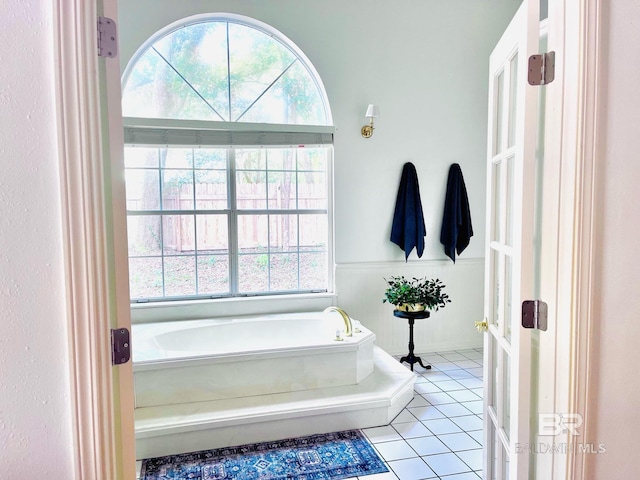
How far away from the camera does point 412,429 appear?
284cm

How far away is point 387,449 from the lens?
260 centimetres

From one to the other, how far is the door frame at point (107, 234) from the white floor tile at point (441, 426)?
158cm

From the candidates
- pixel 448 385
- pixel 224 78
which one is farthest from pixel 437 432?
pixel 224 78

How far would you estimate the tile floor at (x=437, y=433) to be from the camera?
2.40m

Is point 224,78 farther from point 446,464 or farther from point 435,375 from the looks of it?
point 446,464

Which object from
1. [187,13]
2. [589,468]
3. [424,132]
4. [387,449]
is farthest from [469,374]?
[187,13]

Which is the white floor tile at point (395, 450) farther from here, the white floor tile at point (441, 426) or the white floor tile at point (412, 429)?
the white floor tile at point (441, 426)

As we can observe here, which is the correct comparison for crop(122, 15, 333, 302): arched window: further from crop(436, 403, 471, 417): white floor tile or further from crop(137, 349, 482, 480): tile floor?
crop(436, 403, 471, 417): white floor tile

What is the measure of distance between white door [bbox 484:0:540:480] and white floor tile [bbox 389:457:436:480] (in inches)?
20.0

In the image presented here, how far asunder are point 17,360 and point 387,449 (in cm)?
212

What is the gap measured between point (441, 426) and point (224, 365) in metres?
1.44

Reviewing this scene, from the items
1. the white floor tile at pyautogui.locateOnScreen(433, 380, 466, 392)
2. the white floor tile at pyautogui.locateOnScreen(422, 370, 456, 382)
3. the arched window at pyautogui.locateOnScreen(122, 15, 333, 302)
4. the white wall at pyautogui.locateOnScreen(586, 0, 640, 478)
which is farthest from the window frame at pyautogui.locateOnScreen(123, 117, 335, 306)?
the white wall at pyautogui.locateOnScreen(586, 0, 640, 478)

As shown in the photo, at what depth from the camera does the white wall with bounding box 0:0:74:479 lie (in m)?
1.02

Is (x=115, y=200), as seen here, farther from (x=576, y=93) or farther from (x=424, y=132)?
(x=424, y=132)
